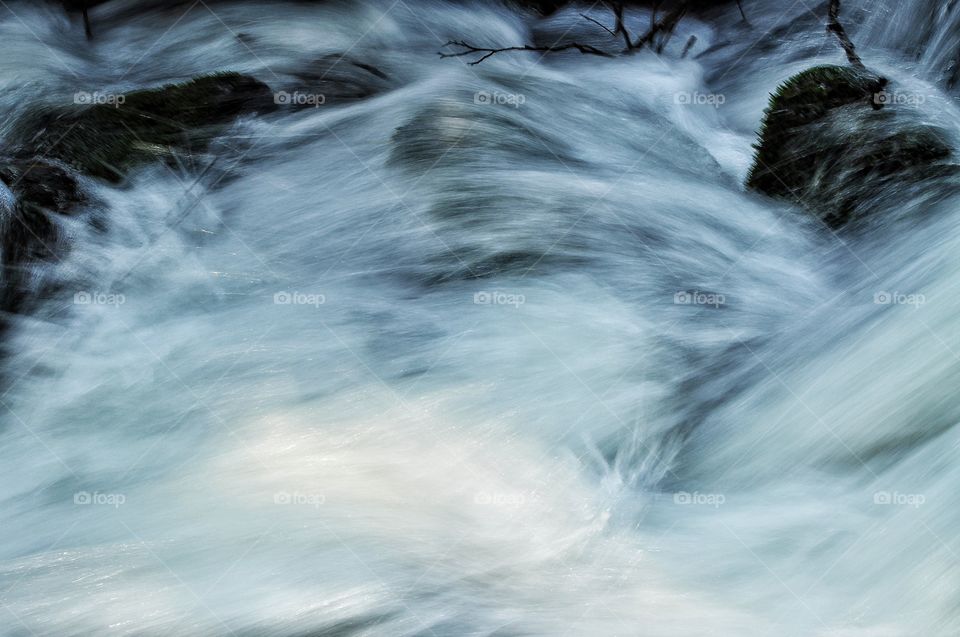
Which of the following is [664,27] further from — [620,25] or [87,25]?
[87,25]

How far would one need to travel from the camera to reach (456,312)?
11.1 ft

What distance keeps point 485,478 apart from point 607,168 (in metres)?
1.38

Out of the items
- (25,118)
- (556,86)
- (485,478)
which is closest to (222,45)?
(25,118)

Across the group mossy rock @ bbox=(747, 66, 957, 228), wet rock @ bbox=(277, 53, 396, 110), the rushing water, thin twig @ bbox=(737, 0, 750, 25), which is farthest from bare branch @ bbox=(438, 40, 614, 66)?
mossy rock @ bbox=(747, 66, 957, 228)

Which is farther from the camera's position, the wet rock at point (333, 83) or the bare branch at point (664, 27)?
the bare branch at point (664, 27)

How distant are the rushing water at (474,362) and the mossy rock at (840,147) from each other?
0.10 meters

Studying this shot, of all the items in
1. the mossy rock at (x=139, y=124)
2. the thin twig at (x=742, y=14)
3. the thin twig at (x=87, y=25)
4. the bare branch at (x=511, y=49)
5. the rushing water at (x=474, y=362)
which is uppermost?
the thin twig at (x=87, y=25)

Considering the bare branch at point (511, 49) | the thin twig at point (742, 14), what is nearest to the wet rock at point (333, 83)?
the bare branch at point (511, 49)

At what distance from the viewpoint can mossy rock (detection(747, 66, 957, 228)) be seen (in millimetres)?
3545

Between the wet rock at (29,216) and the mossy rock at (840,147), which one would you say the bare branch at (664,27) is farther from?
the wet rock at (29,216)

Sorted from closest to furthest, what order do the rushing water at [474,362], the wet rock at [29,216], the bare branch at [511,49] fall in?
the rushing water at [474,362]
the wet rock at [29,216]
the bare branch at [511,49]

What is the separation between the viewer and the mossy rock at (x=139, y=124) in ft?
11.8

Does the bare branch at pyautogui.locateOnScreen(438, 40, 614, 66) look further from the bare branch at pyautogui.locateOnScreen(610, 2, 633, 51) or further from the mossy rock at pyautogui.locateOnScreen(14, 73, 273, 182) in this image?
the mossy rock at pyautogui.locateOnScreen(14, 73, 273, 182)

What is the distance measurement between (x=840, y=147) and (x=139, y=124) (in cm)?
283
